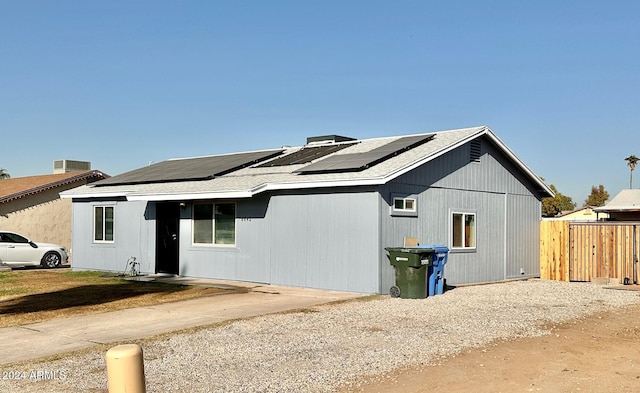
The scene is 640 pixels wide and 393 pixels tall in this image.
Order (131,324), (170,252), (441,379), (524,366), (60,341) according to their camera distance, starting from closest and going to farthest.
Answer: (441,379) < (524,366) < (60,341) < (131,324) < (170,252)

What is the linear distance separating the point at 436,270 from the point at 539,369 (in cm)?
731

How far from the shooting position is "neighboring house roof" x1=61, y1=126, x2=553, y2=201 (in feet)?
52.6

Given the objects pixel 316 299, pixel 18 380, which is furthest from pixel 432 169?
pixel 18 380

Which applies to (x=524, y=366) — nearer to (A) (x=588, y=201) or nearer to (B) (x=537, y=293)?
(B) (x=537, y=293)

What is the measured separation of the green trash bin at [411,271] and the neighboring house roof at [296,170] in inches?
68.2

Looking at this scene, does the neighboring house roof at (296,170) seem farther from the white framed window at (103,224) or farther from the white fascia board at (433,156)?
the white framed window at (103,224)

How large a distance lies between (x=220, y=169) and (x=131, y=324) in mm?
10154

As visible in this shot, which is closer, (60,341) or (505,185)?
(60,341)

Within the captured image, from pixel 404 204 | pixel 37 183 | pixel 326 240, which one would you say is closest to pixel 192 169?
pixel 326 240

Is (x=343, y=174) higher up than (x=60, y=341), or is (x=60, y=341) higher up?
(x=343, y=174)

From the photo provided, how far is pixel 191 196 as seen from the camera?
1802 centimetres

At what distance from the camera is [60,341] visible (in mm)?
9734

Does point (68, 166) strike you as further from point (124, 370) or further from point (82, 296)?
point (124, 370)

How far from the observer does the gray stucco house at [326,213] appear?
51.7 feet
